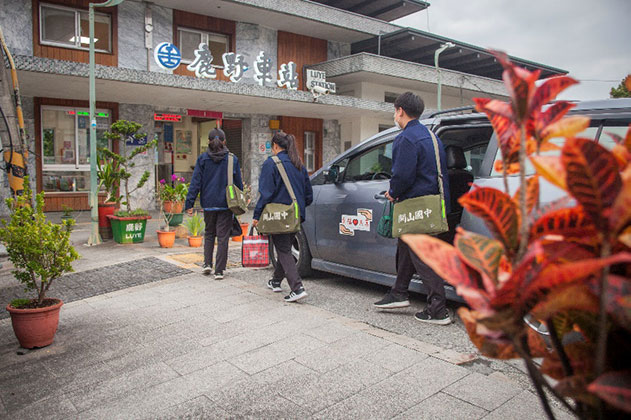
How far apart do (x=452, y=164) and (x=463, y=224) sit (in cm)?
85

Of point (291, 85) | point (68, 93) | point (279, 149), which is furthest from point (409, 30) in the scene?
point (279, 149)

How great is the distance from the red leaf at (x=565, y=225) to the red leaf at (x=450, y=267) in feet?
0.52

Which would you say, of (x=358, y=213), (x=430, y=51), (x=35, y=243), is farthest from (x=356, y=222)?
(x=430, y=51)

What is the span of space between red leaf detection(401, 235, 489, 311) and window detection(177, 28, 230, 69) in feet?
52.8

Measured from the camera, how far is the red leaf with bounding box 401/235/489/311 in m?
0.95

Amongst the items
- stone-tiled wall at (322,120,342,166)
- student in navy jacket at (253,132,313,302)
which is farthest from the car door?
stone-tiled wall at (322,120,342,166)

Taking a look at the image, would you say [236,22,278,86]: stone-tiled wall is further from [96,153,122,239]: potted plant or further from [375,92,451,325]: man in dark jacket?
[375,92,451,325]: man in dark jacket

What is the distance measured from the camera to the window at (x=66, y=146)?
13.7 metres

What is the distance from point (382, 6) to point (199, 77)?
10687 millimetres

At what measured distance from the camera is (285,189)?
17.2ft

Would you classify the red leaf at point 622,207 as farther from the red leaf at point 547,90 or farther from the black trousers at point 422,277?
the black trousers at point 422,277

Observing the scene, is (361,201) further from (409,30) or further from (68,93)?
(409,30)

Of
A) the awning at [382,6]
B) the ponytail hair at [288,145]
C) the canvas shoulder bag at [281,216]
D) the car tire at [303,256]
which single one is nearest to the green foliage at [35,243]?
the canvas shoulder bag at [281,216]

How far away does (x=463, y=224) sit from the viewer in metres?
4.38
